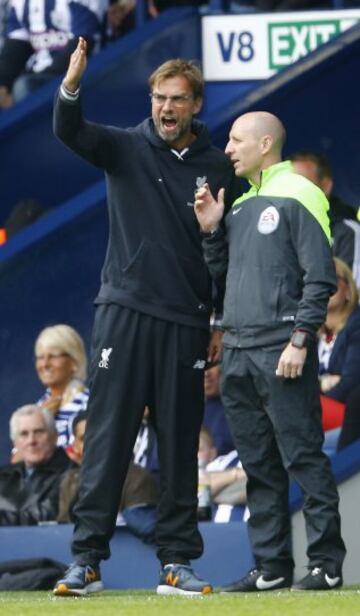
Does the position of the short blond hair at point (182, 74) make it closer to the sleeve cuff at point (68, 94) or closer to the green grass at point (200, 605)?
the sleeve cuff at point (68, 94)

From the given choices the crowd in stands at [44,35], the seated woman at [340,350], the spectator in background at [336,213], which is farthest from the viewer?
the crowd in stands at [44,35]

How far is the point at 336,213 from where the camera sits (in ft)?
42.3

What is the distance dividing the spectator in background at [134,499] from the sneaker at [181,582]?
142cm

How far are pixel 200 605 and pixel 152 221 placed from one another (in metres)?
1.74

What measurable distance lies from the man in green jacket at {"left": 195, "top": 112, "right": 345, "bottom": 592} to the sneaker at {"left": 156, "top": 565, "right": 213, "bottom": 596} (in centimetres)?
17

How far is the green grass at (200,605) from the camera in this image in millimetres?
8047

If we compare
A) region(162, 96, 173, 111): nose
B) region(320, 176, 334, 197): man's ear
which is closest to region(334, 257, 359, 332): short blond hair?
region(320, 176, 334, 197): man's ear

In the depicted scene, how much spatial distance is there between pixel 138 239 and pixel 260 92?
458cm

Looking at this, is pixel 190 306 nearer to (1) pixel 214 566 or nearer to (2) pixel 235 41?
(1) pixel 214 566

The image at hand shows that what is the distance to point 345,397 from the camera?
11492 millimetres

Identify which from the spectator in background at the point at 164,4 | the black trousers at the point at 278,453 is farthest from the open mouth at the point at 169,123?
the spectator in background at the point at 164,4

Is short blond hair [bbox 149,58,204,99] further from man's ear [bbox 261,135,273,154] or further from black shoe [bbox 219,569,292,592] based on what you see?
black shoe [bbox 219,569,292,592]

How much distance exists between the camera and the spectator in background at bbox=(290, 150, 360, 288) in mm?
12312

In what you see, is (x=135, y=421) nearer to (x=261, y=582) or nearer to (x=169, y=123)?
(x=261, y=582)
